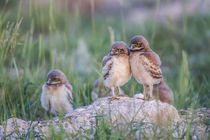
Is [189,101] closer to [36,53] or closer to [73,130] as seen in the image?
[73,130]

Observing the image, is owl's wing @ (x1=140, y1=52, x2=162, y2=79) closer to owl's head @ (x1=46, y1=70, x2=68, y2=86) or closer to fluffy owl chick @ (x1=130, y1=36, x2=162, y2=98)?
fluffy owl chick @ (x1=130, y1=36, x2=162, y2=98)

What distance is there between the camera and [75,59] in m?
10.4

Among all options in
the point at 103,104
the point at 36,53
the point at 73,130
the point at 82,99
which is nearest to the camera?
the point at 73,130

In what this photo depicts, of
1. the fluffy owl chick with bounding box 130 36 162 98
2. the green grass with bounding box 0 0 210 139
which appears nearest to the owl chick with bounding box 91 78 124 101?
the green grass with bounding box 0 0 210 139

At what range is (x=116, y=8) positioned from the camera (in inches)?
877

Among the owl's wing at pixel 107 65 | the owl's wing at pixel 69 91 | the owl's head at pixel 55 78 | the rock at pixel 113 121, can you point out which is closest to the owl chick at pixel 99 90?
the owl's wing at pixel 69 91

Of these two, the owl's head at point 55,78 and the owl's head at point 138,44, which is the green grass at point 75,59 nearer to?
the owl's head at point 55,78

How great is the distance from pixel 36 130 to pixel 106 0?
1846 cm

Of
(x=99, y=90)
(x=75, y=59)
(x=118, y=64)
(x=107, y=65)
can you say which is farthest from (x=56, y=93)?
(x=75, y=59)

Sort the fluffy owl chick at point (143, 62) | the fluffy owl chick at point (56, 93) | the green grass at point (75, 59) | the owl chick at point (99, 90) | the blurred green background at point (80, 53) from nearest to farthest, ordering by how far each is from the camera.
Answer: the fluffy owl chick at point (143, 62), the green grass at point (75, 59), the blurred green background at point (80, 53), the fluffy owl chick at point (56, 93), the owl chick at point (99, 90)

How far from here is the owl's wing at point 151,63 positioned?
5145mm

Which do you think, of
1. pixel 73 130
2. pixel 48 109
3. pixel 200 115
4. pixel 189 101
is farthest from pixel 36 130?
pixel 189 101

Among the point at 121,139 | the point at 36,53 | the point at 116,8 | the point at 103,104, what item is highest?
the point at 116,8

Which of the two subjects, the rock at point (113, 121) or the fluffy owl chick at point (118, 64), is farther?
the fluffy owl chick at point (118, 64)
